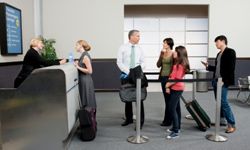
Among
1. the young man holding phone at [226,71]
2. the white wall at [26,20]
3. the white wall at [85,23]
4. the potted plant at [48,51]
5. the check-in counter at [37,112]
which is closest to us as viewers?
the check-in counter at [37,112]

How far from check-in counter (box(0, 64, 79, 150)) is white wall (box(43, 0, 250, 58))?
5028mm

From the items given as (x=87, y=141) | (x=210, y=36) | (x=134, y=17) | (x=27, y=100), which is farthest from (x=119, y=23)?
(x=27, y=100)

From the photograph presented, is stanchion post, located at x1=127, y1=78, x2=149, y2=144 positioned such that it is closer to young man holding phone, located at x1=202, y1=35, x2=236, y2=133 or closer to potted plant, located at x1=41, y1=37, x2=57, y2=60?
young man holding phone, located at x1=202, y1=35, x2=236, y2=133

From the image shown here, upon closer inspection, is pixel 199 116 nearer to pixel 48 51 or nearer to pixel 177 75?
pixel 177 75

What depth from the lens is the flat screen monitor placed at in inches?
190

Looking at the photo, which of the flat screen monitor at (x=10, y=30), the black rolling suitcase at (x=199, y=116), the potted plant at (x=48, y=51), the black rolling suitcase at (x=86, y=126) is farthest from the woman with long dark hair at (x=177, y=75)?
the potted plant at (x=48, y=51)

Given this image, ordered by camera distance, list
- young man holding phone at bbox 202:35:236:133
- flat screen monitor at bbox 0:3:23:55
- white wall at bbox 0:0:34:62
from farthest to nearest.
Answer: white wall at bbox 0:0:34:62, flat screen monitor at bbox 0:3:23:55, young man holding phone at bbox 202:35:236:133

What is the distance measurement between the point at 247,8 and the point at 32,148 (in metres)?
→ 7.53

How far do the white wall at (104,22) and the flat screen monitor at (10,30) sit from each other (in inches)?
71.7

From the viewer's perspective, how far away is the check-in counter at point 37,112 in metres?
2.73

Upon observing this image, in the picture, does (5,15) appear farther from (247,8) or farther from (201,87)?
(247,8)

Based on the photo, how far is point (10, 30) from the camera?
516 centimetres

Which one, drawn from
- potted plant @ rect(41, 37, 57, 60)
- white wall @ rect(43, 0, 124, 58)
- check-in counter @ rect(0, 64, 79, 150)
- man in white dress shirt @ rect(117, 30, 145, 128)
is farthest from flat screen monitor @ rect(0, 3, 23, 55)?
check-in counter @ rect(0, 64, 79, 150)

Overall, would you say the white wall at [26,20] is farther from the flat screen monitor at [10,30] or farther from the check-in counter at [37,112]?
the check-in counter at [37,112]
